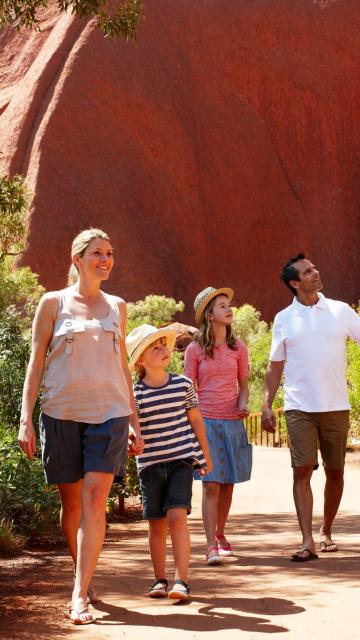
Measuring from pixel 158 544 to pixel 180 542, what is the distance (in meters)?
0.25

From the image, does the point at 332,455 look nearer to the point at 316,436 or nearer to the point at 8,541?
the point at 316,436

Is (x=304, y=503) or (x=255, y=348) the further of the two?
(x=255, y=348)

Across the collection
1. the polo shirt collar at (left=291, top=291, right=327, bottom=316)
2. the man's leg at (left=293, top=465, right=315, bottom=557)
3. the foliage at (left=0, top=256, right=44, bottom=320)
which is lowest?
the man's leg at (left=293, top=465, right=315, bottom=557)

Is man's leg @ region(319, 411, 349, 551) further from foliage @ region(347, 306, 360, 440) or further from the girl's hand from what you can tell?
foliage @ region(347, 306, 360, 440)

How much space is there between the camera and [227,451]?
7418 millimetres

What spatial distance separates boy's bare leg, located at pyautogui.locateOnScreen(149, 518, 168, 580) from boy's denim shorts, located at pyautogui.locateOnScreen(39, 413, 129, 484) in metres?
0.54

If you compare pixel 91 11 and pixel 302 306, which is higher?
pixel 91 11

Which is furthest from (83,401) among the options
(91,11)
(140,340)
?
(91,11)

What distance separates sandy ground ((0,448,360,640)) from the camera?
508 cm

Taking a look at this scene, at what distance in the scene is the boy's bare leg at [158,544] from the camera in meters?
5.95

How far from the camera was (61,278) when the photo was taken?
37.6 meters

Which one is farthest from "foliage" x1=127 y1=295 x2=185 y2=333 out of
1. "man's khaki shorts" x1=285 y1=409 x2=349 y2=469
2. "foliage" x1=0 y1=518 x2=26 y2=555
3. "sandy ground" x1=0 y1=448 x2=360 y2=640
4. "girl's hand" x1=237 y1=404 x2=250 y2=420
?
"man's khaki shorts" x1=285 y1=409 x2=349 y2=469

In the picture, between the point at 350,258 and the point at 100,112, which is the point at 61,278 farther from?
the point at 350,258

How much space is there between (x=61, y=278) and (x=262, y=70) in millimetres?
11870
